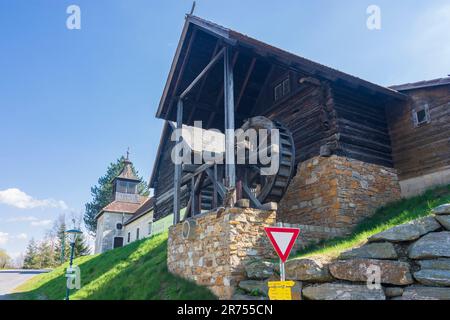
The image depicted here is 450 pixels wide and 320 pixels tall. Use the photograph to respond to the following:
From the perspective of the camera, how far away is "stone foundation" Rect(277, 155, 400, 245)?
8.48m

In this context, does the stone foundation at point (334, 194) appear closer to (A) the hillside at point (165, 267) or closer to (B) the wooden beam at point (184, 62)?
(A) the hillside at point (165, 267)

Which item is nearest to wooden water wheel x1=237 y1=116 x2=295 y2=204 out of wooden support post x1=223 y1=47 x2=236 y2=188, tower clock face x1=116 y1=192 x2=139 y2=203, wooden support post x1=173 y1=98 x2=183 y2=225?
wooden support post x1=223 y1=47 x2=236 y2=188

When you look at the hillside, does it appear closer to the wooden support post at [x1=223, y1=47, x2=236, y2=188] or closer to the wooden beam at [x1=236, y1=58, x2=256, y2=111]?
the wooden support post at [x1=223, y1=47, x2=236, y2=188]

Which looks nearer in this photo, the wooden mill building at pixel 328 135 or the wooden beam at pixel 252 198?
the wooden beam at pixel 252 198

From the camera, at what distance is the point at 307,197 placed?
366 inches

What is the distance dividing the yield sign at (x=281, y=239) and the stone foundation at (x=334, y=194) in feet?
11.1

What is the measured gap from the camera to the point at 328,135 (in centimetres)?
934

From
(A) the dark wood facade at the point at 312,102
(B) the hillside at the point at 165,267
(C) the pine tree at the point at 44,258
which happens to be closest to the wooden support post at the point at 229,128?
(A) the dark wood facade at the point at 312,102

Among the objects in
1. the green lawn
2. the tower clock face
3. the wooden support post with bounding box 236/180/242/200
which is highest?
the tower clock face

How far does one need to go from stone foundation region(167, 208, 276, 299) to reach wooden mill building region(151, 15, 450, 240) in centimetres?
70

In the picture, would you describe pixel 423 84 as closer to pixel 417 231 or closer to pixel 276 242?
pixel 417 231

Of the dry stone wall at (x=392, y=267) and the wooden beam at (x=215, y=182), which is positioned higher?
the wooden beam at (x=215, y=182)

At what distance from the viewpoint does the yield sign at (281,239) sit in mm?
4680
